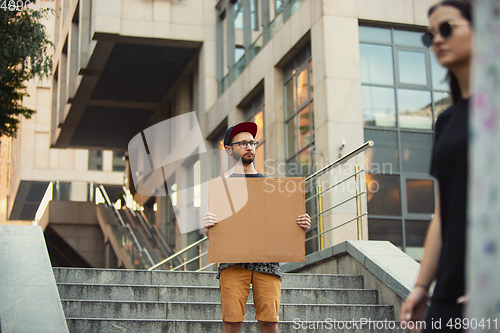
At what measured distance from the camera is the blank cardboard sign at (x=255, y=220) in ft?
13.8

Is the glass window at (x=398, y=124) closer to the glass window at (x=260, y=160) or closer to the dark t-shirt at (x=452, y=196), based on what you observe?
the glass window at (x=260, y=160)

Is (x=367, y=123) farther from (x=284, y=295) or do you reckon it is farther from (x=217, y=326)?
(x=217, y=326)

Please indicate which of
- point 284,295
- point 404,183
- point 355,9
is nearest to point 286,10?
point 355,9

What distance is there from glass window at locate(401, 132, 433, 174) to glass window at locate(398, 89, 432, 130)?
0.24 meters

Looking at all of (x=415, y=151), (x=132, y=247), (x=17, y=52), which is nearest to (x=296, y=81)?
(x=415, y=151)

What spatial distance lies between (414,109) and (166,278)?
29.8 ft

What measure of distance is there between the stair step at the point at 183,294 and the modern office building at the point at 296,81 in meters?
5.51

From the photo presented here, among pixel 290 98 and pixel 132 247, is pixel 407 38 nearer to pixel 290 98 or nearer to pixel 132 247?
pixel 290 98

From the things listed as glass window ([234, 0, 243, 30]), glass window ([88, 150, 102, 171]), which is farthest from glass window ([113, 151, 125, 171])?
glass window ([234, 0, 243, 30])

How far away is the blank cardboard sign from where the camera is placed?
421 centimetres

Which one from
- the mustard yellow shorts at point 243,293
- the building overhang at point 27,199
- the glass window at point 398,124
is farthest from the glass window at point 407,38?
the building overhang at point 27,199

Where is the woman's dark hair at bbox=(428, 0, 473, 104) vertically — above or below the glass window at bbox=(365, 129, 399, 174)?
below

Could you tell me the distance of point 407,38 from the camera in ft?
50.3

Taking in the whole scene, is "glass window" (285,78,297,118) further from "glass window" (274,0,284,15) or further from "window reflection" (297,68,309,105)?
"glass window" (274,0,284,15)
